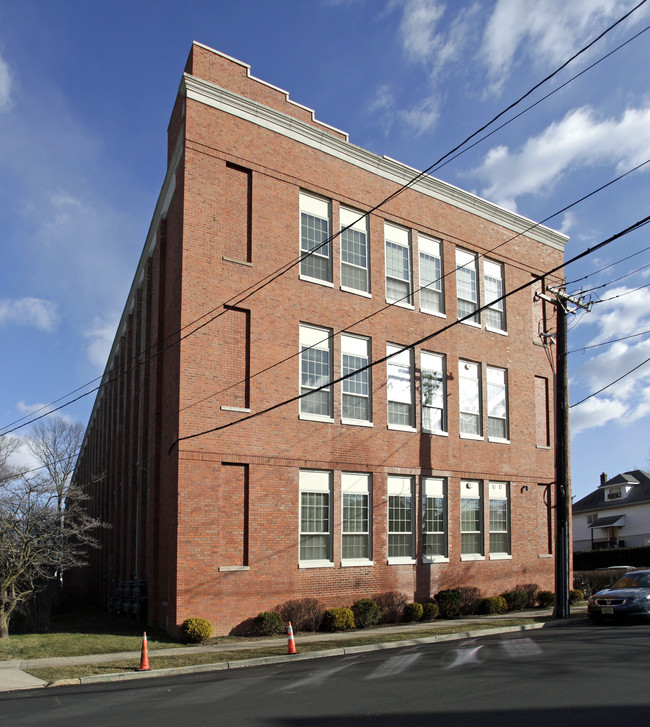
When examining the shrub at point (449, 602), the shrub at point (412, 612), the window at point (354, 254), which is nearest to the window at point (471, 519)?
the shrub at point (449, 602)

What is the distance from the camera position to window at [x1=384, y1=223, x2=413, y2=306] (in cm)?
2383

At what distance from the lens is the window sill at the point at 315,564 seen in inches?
775

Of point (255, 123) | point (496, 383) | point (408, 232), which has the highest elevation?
point (255, 123)

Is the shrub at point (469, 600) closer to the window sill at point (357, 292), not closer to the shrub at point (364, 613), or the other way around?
the shrub at point (364, 613)

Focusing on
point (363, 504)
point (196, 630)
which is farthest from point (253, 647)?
point (363, 504)

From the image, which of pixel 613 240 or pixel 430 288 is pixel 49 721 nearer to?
pixel 613 240

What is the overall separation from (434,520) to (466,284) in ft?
29.0

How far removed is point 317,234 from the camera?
22266 mm

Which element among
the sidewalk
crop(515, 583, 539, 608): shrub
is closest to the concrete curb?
the sidewalk

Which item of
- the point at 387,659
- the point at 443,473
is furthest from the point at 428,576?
the point at 387,659

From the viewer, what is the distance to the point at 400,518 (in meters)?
22.4

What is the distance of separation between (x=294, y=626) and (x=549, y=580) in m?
12.1

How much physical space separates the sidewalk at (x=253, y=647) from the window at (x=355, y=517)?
2.28 meters

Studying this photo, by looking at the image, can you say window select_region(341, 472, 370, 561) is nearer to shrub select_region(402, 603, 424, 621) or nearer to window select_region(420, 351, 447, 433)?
shrub select_region(402, 603, 424, 621)
